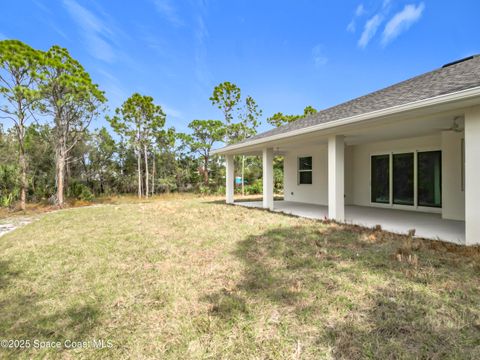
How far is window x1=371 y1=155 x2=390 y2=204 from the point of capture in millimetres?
A: 8922

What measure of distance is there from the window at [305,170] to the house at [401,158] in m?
0.05

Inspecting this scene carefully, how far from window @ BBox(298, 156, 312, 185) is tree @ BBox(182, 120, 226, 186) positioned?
9654mm

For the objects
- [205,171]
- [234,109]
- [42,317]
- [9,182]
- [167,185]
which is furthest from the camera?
[234,109]

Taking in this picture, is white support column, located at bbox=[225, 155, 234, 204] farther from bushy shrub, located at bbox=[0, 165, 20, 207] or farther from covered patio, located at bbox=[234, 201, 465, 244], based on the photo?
bushy shrub, located at bbox=[0, 165, 20, 207]

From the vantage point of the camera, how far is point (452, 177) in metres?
6.61

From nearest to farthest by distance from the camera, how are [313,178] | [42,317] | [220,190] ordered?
1. [42,317]
2. [313,178]
3. [220,190]

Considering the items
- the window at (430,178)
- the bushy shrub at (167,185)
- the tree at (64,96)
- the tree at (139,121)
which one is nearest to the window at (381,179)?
the window at (430,178)

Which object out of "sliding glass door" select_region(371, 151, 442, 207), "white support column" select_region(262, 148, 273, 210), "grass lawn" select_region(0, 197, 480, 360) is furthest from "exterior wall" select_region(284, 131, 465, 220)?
"grass lawn" select_region(0, 197, 480, 360)

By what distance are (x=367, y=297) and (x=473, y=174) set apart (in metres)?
3.16

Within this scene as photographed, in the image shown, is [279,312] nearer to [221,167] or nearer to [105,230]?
[105,230]

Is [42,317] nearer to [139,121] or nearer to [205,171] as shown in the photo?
[139,121]

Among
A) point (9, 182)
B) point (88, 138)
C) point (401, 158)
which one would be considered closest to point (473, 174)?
point (401, 158)

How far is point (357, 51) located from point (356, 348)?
52.6ft

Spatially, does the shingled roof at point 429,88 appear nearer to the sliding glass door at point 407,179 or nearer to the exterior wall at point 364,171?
the exterior wall at point 364,171
